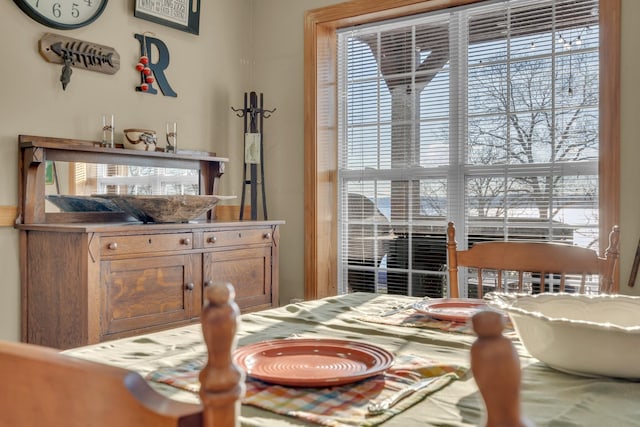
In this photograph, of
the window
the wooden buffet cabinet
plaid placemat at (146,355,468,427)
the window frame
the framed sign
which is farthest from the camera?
the window frame

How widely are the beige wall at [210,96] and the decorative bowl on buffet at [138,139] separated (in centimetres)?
13

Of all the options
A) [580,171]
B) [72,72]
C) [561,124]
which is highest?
[72,72]

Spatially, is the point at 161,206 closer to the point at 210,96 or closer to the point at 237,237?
the point at 237,237

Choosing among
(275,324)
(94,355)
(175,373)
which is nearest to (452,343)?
(275,324)

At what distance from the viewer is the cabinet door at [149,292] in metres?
2.62

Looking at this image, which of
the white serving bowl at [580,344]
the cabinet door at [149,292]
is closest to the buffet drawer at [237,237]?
the cabinet door at [149,292]

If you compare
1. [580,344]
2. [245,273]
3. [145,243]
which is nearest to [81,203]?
[145,243]

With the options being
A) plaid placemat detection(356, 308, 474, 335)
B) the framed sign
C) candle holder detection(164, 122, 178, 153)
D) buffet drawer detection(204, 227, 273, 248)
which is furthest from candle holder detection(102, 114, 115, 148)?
plaid placemat detection(356, 308, 474, 335)

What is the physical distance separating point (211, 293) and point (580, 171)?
9.78 feet

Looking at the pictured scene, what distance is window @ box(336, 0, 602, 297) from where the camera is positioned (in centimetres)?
305

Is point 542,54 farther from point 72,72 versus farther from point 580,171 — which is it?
point 72,72

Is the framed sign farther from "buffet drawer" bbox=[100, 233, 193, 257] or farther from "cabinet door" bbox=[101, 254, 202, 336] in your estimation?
"cabinet door" bbox=[101, 254, 202, 336]

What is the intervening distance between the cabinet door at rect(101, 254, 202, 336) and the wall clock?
1313 mm

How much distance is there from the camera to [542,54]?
3.14 m
